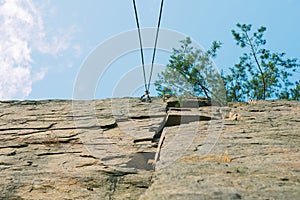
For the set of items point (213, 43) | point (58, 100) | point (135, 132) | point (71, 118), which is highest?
point (213, 43)

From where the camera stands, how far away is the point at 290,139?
500 cm

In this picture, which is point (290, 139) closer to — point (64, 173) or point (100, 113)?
point (64, 173)

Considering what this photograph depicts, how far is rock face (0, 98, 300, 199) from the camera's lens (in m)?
3.01

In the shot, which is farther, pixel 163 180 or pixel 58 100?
pixel 58 100

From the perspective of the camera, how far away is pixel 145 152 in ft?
20.0

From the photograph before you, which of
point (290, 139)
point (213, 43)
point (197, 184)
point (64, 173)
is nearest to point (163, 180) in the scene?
point (197, 184)

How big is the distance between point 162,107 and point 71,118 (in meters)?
2.35

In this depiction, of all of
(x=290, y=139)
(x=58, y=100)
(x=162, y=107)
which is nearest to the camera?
(x=290, y=139)

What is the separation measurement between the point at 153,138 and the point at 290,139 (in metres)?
2.64

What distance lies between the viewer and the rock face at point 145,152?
9.88 feet

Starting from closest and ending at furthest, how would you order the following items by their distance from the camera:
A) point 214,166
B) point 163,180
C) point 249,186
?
1. point 249,186
2. point 163,180
3. point 214,166

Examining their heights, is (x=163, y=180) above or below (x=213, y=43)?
below

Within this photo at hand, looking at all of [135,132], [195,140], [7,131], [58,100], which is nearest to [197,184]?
[195,140]

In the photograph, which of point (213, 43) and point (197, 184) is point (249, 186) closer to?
point (197, 184)
